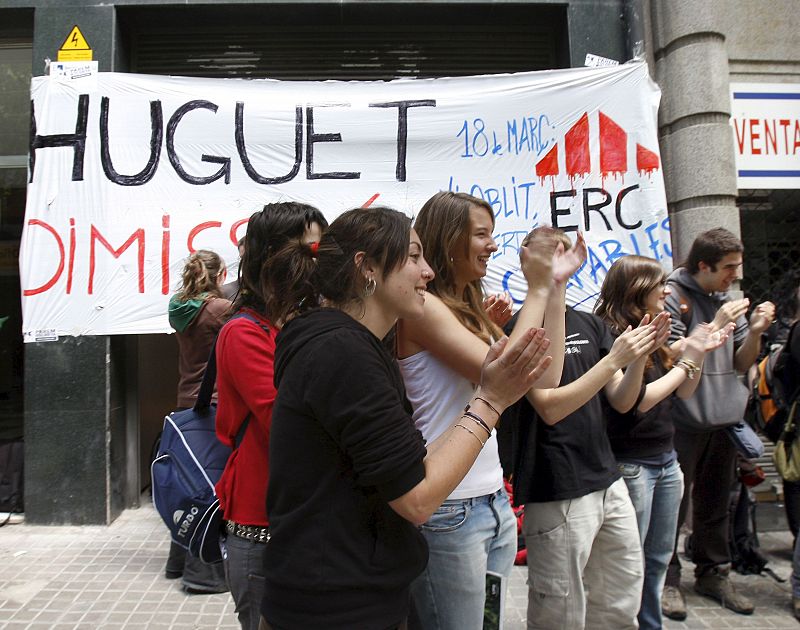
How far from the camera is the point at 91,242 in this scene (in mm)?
4629

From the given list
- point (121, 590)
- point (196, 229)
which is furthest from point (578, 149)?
point (121, 590)

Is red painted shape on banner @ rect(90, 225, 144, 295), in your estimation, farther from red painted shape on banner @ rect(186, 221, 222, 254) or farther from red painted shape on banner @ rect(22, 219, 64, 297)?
red painted shape on banner @ rect(186, 221, 222, 254)

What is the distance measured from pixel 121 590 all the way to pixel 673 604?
3058mm

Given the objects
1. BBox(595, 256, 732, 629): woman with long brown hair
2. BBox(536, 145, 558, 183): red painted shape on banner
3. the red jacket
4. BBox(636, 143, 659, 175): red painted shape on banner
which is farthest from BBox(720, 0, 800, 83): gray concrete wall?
the red jacket

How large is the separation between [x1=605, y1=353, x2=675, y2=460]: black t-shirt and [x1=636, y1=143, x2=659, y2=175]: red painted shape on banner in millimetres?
2319

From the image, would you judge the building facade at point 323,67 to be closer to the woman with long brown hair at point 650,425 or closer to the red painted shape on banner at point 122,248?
the red painted shape on banner at point 122,248

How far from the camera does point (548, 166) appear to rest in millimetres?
4723

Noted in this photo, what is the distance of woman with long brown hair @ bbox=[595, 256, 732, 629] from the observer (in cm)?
279

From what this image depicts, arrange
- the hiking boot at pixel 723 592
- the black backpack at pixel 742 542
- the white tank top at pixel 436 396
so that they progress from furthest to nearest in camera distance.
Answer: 1. the black backpack at pixel 742 542
2. the hiking boot at pixel 723 592
3. the white tank top at pixel 436 396

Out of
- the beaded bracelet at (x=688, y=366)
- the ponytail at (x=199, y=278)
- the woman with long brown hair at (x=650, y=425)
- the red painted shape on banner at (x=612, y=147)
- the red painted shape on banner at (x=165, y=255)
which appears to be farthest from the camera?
the red painted shape on banner at (x=612, y=147)

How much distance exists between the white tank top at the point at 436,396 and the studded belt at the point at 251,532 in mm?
515

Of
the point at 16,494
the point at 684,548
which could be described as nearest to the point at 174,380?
the point at 16,494

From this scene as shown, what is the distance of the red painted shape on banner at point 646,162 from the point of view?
4.68 metres

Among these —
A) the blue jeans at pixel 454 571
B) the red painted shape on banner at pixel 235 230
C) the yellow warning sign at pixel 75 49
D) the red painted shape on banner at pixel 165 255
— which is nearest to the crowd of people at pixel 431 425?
the blue jeans at pixel 454 571
